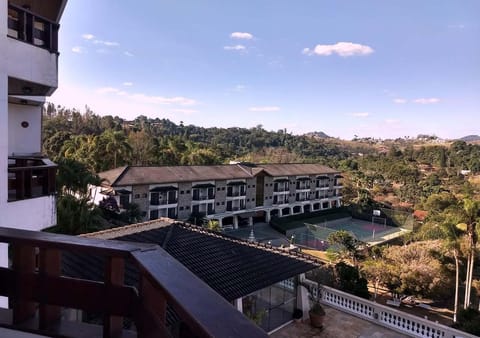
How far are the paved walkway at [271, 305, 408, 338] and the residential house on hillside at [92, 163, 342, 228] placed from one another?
56.5 ft

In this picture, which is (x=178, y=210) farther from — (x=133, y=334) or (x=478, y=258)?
(x=133, y=334)

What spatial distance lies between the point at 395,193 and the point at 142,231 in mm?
43506

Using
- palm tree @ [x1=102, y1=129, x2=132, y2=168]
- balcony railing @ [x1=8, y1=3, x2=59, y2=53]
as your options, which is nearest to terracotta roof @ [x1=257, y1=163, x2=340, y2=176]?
palm tree @ [x1=102, y1=129, x2=132, y2=168]

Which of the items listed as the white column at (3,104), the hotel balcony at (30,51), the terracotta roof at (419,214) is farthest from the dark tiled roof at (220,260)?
the terracotta roof at (419,214)

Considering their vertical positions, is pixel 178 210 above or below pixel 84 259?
below

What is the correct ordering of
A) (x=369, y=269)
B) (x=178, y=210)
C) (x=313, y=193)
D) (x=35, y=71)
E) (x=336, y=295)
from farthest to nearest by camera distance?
(x=313, y=193) < (x=178, y=210) < (x=369, y=269) < (x=336, y=295) < (x=35, y=71)

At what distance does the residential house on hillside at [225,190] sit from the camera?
81.5ft

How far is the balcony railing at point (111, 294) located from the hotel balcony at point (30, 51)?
3085 mm

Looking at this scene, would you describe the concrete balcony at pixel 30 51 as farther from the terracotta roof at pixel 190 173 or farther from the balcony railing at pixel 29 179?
the terracotta roof at pixel 190 173

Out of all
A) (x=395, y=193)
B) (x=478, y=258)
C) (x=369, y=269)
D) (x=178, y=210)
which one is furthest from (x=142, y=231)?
(x=395, y=193)

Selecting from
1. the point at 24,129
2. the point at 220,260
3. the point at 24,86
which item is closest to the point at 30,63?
the point at 24,86

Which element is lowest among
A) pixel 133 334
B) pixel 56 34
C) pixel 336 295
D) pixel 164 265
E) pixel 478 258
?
pixel 478 258

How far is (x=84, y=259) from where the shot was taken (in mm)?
8188

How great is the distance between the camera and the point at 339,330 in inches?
352
